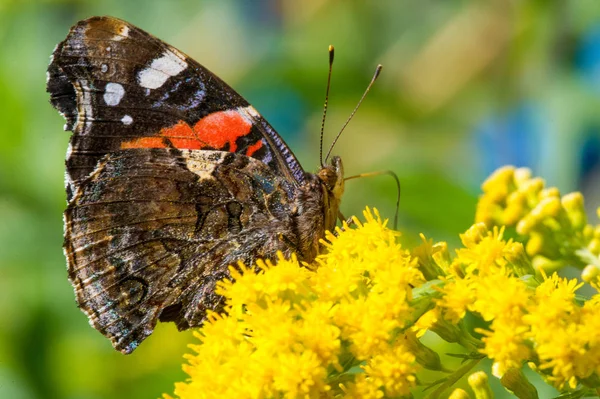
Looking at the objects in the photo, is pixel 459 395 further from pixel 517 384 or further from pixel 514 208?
pixel 514 208

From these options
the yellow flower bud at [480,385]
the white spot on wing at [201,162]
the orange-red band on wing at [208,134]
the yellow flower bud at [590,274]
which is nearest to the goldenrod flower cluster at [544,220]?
the yellow flower bud at [590,274]

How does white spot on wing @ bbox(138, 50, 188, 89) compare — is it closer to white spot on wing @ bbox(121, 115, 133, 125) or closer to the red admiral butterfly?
the red admiral butterfly

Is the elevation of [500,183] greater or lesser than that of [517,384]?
greater

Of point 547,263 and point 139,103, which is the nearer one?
point 547,263

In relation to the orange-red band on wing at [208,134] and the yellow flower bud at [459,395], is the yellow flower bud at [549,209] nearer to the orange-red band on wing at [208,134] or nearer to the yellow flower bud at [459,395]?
the yellow flower bud at [459,395]

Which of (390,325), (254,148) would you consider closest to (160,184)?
(254,148)

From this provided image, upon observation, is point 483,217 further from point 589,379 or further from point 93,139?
point 93,139

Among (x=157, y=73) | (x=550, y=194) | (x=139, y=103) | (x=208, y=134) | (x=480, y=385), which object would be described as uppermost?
(x=157, y=73)
